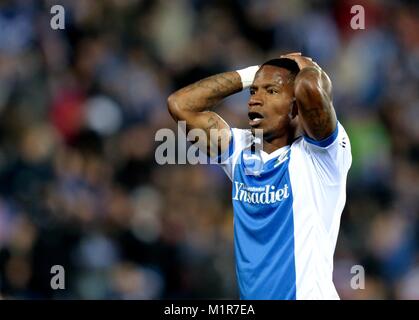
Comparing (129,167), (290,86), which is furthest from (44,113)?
(290,86)

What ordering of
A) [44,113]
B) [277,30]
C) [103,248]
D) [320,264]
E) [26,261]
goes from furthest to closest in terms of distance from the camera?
[277,30], [44,113], [103,248], [26,261], [320,264]

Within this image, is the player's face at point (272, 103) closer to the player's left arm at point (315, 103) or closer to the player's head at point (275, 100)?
the player's head at point (275, 100)

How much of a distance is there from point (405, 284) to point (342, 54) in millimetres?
3207

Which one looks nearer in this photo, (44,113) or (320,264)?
(320,264)

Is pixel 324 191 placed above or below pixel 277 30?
below

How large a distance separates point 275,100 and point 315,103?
0.44 metres

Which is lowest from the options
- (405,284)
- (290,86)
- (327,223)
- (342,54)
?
(405,284)

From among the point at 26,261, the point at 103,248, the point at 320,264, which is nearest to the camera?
the point at 320,264

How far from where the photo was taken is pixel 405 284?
8836 millimetres

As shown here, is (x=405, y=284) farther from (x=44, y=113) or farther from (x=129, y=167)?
(x=44, y=113)

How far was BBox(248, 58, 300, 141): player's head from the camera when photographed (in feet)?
17.2

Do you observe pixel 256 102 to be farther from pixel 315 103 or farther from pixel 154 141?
pixel 154 141

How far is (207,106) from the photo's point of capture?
5.61 meters

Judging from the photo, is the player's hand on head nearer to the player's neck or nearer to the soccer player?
the soccer player
